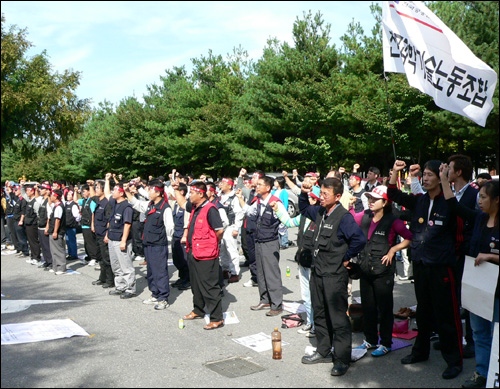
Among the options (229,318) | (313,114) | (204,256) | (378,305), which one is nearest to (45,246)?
(204,256)

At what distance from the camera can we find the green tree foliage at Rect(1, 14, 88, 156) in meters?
15.6

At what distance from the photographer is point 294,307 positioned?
8016 mm

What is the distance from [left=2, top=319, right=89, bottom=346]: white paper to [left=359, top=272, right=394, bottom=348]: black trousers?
3700 mm

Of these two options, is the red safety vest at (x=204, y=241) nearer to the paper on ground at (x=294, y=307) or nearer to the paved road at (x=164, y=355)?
the paved road at (x=164, y=355)

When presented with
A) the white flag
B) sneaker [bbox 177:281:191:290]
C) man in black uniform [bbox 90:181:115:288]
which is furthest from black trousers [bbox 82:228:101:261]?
the white flag

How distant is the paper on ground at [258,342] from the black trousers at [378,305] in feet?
3.54

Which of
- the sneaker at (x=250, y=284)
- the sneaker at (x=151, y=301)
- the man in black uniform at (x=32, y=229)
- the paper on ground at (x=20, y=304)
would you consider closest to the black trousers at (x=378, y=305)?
the sneaker at (x=151, y=301)

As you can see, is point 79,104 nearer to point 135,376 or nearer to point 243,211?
point 243,211

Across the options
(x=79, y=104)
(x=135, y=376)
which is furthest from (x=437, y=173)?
(x=79, y=104)

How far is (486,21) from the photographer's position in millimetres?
15969

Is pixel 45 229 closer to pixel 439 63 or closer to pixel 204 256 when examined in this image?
pixel 204 256

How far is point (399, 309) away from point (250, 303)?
2.42 metres

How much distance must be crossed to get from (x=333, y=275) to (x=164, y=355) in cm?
220

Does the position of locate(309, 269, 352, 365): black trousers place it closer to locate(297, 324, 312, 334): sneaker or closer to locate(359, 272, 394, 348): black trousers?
locate(359, 272, 394, 348): black trousers
